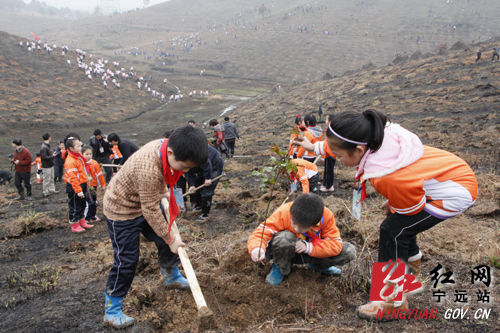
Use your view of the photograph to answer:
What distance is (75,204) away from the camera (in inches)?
218

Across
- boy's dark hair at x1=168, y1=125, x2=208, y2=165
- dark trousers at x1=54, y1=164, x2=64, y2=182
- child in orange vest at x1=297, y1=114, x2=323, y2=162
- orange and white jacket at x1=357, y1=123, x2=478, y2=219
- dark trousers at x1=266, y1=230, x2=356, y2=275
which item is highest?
boy's dark hair at x1=168, y1=125, x2=208, y2=165

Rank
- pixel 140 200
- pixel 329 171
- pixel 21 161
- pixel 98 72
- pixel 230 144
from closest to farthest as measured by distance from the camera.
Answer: pixel 140 200 → pixel 329 171 → pixel 21 161 → pixel 230 144 → pixel 98 72

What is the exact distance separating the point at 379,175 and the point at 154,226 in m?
1.75

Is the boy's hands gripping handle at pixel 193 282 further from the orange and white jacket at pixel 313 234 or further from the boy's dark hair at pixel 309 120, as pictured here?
the boy's dark hair at pixel 309 120

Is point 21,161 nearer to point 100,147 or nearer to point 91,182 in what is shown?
point 100,147

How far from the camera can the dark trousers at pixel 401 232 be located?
2.18 meters

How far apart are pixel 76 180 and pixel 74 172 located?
0.14 metres

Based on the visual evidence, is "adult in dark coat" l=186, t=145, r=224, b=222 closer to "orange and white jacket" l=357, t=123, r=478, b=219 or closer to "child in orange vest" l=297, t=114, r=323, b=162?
"child in orange vest" l=297, t=114, r=323, b=162

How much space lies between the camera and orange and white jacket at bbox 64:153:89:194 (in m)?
5.28

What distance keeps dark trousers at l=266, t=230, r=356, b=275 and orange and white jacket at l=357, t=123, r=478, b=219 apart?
81 cm

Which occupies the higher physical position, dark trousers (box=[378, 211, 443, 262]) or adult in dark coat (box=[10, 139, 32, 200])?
dark trousers (box=[378, 211, 443, 262])

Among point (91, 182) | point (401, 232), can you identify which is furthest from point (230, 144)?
point (401, 232)

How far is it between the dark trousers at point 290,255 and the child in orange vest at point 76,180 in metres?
4.04

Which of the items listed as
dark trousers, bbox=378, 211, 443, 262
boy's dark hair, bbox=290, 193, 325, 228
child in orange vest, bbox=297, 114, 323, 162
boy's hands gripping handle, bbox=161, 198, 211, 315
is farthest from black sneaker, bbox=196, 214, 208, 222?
dark trousers, bbox=378, 211, 443, 262
